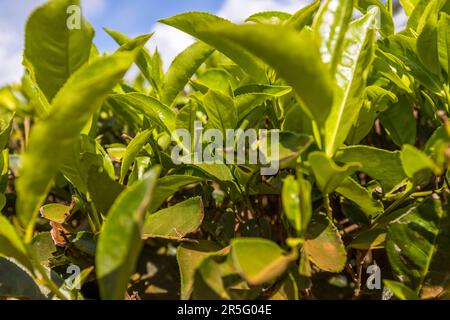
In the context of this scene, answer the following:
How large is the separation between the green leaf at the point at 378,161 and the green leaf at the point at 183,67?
1.64 feet

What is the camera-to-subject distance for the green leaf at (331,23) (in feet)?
2.68

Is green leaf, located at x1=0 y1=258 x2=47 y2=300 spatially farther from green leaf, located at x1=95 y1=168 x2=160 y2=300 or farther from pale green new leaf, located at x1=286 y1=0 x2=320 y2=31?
pale green new leaf, located at x1=286 y1=0 x2=320 y2=31

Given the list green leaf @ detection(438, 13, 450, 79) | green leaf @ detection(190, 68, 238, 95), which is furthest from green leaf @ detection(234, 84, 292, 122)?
green leaf @ detection(438, 13, 450, 79)

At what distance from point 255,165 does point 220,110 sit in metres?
0.14

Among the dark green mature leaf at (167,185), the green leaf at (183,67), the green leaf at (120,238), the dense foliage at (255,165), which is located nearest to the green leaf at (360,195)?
the dense foliage at (255,165)

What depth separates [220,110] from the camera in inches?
38.0

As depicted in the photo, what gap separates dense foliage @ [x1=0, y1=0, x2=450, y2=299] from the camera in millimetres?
616

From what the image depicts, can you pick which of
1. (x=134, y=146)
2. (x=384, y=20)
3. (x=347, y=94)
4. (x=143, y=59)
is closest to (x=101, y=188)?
(x=134, y=146)

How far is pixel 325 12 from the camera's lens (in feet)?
2.77

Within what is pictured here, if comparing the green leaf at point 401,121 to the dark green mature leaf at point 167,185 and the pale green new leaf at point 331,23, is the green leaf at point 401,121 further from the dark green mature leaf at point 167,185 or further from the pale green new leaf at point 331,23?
the dark green mature leaf at point 167,185

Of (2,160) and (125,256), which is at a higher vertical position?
(125,256)
